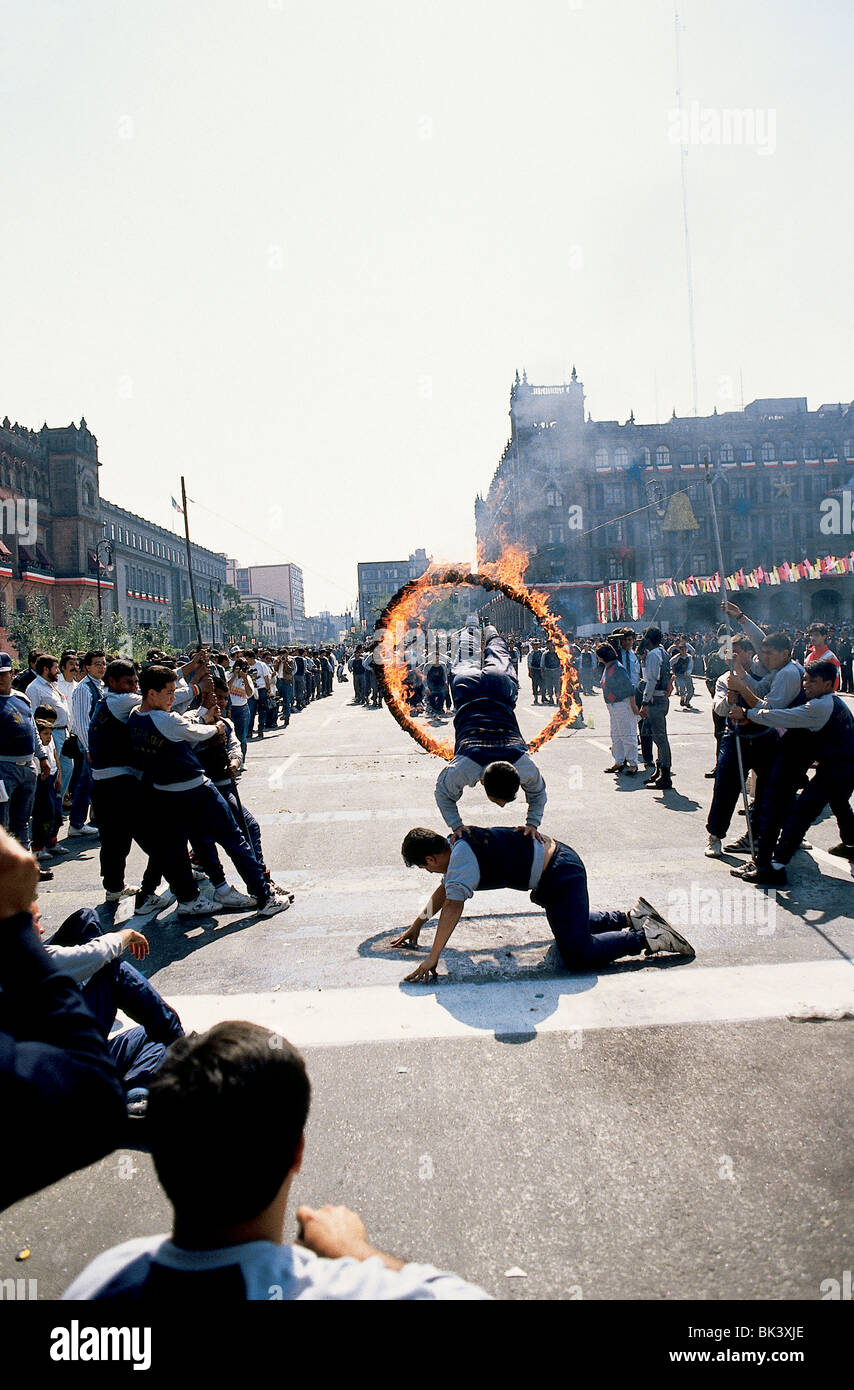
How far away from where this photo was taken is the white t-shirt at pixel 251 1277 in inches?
58.3

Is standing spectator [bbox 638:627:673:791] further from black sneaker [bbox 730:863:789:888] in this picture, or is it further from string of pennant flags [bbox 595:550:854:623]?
string of pennant flags [bbox 595:550:854:623]

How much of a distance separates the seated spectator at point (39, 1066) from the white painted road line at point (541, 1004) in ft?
9.04

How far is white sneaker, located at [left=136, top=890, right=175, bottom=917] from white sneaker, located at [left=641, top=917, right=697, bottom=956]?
3956 mm

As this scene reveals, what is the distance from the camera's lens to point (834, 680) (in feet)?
24.0

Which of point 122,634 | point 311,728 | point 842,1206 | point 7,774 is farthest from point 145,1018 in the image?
point 122,634

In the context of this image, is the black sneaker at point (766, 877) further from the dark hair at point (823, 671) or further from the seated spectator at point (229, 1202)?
the seated spectator at point (229, 1202)

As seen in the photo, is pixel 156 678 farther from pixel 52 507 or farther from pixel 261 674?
pixel 52 507

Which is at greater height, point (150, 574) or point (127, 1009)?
point (150, 574)

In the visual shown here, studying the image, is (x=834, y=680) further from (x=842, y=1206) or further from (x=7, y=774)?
(x=7, y=774)

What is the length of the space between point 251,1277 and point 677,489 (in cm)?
7615

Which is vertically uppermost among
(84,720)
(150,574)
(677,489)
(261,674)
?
(677,489)

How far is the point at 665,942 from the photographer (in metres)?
5.41

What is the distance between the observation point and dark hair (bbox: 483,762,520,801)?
227 inches

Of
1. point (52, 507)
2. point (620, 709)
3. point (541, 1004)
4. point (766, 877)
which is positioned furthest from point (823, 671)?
point (52, 507)
